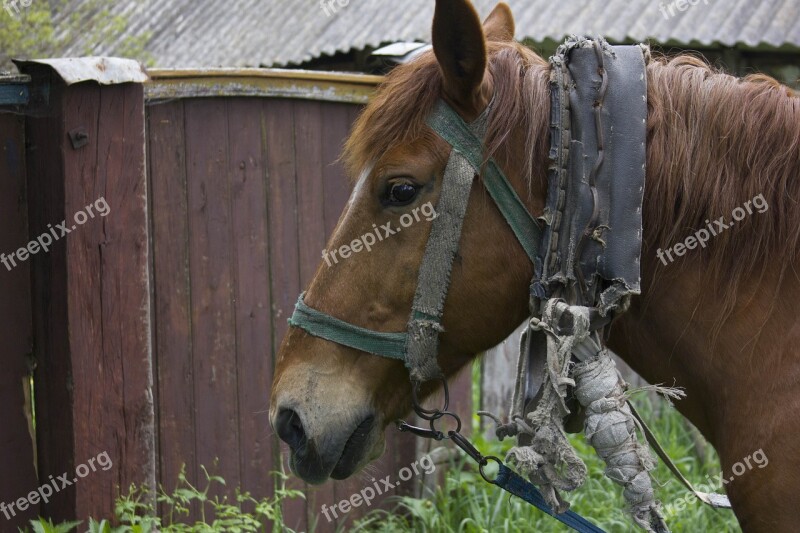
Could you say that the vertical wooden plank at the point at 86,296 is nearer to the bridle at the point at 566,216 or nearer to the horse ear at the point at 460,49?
the bridle at the point at 566,216

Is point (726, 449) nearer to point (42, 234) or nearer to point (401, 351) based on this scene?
point (401, 351)

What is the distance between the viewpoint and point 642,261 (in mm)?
2045

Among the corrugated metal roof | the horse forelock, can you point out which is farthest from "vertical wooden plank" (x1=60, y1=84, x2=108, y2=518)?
the corrugated metal roof

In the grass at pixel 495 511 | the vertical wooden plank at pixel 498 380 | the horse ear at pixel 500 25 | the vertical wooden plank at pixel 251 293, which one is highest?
the horse ear at pixel 500 25

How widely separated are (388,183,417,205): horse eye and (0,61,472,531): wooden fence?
4.73 ft

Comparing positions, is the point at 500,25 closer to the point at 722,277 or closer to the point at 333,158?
the point at 722,277

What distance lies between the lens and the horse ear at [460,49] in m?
1.90

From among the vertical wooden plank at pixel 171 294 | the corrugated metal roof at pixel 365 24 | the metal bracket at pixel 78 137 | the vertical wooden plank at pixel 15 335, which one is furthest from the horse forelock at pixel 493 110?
the corrugated metal roof at pixel 365 24

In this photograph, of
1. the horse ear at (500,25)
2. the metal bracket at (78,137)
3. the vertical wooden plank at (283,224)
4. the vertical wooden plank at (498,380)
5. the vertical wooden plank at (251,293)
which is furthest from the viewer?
the vertical wooden plank at (498,380)

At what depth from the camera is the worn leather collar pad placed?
6.33ft

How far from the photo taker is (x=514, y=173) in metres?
2.04

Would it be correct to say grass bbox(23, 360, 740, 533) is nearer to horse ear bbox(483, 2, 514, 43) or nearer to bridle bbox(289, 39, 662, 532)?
bridle bbox(289, 39, 662, 532)

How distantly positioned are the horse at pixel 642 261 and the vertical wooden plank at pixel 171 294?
1601 mm

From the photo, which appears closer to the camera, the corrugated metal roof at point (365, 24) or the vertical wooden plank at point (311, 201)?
the vertical wooden plank at point (311, 201)
